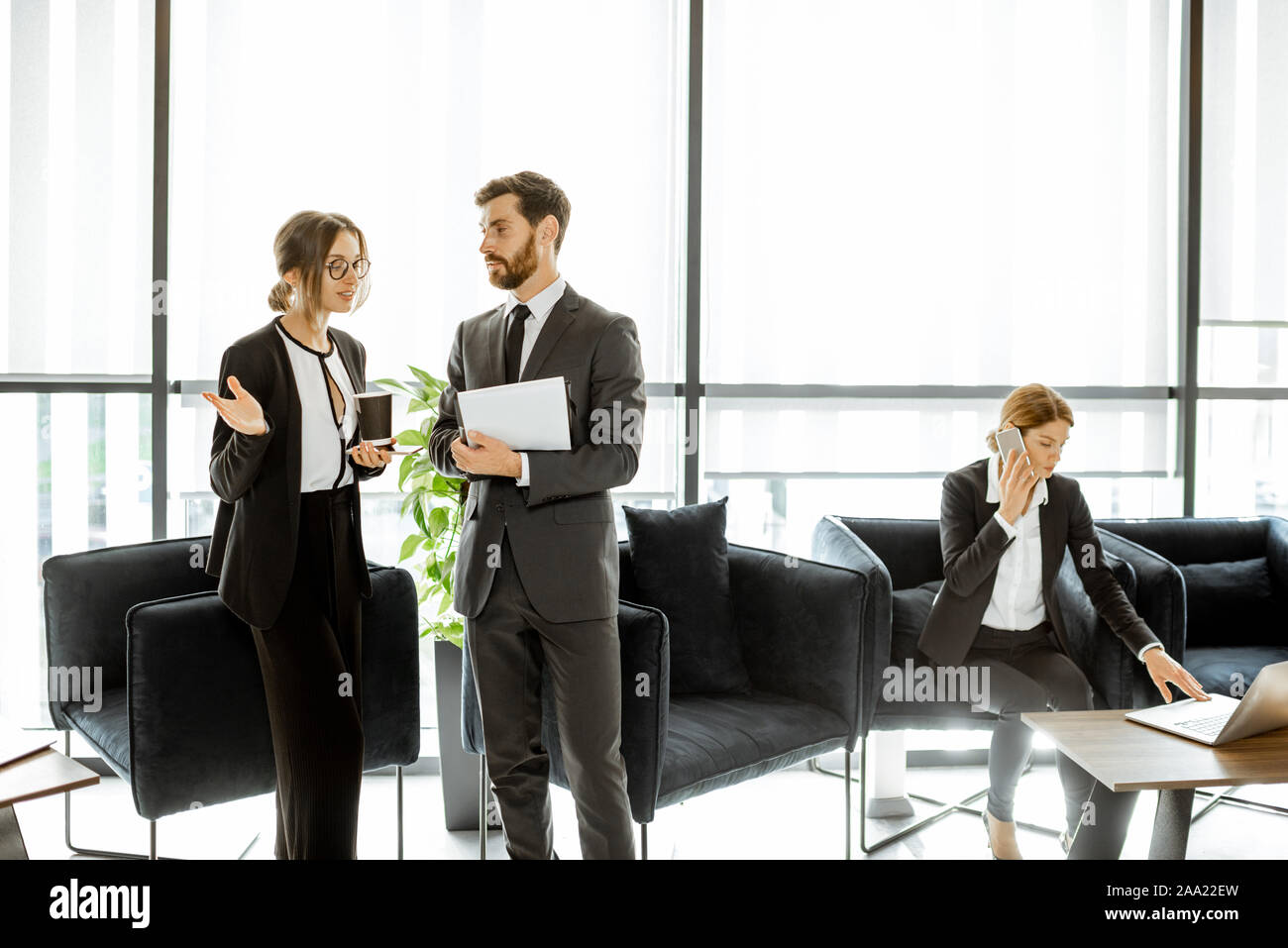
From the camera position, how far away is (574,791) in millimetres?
2115

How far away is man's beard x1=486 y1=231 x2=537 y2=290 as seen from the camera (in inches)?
85.7

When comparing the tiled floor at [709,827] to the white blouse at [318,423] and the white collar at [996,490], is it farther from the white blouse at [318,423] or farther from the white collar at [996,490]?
the white blouse at [318,423]

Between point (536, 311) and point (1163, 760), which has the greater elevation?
point (536, 311)

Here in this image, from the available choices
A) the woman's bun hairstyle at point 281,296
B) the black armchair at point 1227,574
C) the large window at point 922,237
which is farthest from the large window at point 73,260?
the black armchair at point 1227,574

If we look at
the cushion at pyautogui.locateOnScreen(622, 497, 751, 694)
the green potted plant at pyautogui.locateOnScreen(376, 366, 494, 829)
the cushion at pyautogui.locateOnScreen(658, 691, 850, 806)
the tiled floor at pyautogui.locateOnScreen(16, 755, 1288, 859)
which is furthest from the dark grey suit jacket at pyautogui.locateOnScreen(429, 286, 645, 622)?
the tiled floor at pyautogui.locateOnScreen(16, 755, 1288, 859)

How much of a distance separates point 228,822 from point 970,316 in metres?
3.28

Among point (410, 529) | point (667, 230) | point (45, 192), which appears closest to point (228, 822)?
point (410, 529)

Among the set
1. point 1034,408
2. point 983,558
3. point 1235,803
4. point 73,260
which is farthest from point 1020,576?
point 73,260

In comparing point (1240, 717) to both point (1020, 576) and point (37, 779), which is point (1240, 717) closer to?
point (1020, 576)

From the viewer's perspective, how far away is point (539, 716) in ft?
7.21

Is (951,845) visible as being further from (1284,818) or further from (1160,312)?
(1160,312)

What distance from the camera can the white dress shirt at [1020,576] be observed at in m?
2.64

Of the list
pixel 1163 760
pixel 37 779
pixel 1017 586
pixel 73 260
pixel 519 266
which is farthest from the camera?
pixel 73 260

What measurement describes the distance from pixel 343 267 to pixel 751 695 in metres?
1.63
